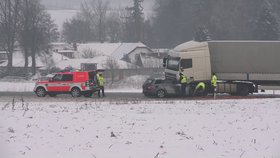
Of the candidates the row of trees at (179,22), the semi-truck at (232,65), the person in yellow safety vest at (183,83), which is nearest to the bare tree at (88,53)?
the row of trees at (179,22)

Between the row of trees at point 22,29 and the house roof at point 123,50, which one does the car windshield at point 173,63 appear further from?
the house roof at point 123,50

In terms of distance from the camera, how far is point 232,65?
32.7 metres

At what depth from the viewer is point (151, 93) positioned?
31906 mm

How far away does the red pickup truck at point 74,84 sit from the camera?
3145 centimetres

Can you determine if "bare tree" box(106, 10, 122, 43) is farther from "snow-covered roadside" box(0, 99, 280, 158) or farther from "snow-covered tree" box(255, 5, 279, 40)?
"snow-covered roadside" box(0, 99, 280, 158)

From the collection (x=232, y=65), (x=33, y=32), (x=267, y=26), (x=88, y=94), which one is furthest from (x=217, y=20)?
(x=88, y=94)

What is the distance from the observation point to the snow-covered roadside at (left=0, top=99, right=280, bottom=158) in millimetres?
14156

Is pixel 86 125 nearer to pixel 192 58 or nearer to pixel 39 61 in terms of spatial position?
pixel 192 58

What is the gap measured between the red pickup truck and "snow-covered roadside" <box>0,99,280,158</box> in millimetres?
10431

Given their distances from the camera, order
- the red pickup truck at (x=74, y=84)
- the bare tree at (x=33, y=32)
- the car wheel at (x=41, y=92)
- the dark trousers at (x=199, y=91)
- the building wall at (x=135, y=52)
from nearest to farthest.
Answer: the red pickup truck at (x=74, y=84)
the dark trousers at (x=199, y=91)
the car wheel at (x=41, y=92)
the bare tree at (x=33, y=32)
the building wall at (x=135, y=52)

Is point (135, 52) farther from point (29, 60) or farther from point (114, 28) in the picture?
point (114, 28)

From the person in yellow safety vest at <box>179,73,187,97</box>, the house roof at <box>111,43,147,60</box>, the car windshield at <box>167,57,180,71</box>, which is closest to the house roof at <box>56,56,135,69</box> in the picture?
the house roof at <box>111,43,147,60</box>

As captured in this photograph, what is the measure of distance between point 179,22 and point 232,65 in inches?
3303

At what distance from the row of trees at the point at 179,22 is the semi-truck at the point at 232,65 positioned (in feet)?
148
